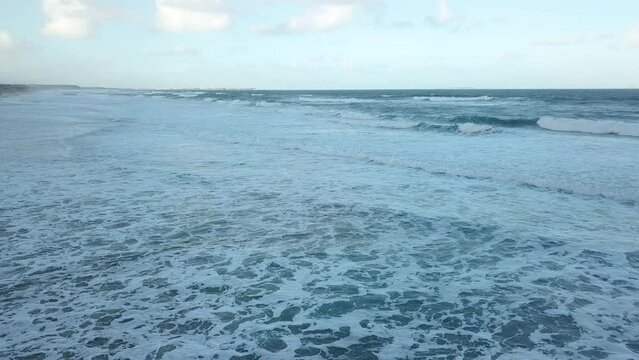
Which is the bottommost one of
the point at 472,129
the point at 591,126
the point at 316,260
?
the point at 316,260

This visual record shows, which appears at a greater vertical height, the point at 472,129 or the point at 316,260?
the point at 472,129

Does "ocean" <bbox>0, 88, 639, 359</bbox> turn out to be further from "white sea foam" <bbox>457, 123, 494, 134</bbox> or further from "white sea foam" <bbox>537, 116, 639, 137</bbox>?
"white sea foam" <bbox>537, 116, 639, 137</bbox>

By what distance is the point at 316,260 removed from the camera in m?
6.47

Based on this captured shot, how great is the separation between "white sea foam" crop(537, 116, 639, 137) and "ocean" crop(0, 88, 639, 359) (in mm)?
12923

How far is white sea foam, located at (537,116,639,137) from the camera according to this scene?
80.4 feet

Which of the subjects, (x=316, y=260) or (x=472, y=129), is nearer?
(x=316, y=260)

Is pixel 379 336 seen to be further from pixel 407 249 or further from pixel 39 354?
pixel 39 354

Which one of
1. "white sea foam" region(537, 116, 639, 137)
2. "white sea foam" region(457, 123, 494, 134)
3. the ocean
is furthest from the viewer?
"white sea foam" region(457, 123, 494, 134)

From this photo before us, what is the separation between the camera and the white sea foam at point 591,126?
24500 mm

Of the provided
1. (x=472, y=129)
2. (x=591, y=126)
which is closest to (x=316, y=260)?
(x=472, y=129)

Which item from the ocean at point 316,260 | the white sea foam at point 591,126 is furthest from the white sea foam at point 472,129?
the ocean at point 316,260

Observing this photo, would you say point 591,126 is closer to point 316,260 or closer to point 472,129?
point 472,129

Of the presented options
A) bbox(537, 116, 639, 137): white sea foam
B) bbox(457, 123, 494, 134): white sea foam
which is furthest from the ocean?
bbox(537, 116, 639, 137): white sea foam

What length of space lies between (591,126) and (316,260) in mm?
26080
